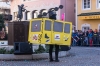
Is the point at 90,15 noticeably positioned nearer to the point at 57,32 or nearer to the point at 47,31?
the point at 57,32

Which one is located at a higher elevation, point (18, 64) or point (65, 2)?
point (65, 2)

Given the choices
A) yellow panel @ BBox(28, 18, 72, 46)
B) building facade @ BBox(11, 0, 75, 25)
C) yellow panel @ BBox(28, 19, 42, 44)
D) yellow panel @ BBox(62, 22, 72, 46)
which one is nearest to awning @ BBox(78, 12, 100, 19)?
building facade @ BBox(11, 0, 75, 25)

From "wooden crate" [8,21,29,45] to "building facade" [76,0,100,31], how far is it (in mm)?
16222

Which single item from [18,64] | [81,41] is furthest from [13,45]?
[81,41]

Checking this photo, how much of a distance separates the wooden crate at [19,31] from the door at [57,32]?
283 cm

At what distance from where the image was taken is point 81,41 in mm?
29422

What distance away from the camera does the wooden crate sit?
1687 cm

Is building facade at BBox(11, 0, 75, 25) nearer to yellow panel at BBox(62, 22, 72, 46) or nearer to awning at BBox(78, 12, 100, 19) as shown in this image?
awning at BBox(78, 12, 100, 19)

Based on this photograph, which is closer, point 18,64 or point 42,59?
point 18,64

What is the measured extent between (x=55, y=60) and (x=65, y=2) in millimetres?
23323

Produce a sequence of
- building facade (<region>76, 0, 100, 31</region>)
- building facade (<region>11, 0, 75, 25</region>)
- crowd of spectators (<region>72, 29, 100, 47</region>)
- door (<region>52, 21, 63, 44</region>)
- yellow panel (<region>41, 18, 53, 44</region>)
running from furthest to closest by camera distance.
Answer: building facade (<region>11, 0, 75, 25</region>), building facade (<region>76, 0, 100, 31</region>), crowd of spectators (<region>72, 29, 100, 47</region>), door (<region>52, 21, 63, 44</region>), yellow panel (<region>41, 18, 53, 44</region>)

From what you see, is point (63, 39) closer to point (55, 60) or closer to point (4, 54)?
point (55, 60)

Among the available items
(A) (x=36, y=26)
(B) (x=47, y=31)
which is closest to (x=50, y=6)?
(A) (x=36, y=26)

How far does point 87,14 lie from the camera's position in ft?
110
